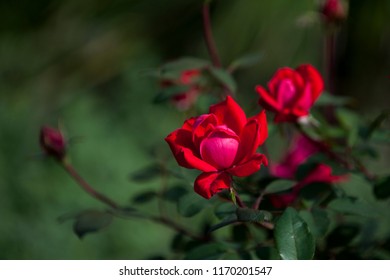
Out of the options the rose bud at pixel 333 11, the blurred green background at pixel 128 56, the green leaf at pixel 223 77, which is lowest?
the green leaf at pixel 223 77

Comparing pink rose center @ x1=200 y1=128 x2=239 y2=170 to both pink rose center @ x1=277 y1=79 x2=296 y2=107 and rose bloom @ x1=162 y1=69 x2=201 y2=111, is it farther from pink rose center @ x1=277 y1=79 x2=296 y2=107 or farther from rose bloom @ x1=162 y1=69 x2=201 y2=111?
rose bloom @ x1=162 y1=69 x2=201 y2=111

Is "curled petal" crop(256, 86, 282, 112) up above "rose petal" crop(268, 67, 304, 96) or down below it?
below

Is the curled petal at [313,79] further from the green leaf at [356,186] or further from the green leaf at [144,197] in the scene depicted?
the green leaf at [144,197]

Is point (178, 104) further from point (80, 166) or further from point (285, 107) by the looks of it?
point (80, 166)

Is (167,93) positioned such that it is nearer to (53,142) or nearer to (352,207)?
(53,142)

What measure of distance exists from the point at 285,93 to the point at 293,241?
180mm

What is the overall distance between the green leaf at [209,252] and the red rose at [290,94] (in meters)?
0.14

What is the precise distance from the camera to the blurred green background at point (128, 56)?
2.03 m

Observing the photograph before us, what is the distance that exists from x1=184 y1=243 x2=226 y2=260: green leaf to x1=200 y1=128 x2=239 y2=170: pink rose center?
0.45 ft

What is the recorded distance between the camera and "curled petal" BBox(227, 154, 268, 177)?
1.67 ft

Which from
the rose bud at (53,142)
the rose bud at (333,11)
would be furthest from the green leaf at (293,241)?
the rose bud at (333,11)

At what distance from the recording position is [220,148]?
0.51 m

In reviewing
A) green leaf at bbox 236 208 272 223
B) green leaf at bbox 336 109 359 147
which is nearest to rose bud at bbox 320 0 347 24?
green leaf at bbox 336 109 359 147

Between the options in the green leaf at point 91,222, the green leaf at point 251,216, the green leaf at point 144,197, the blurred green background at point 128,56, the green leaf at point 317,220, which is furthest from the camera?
the blurred green background at point 128,56
